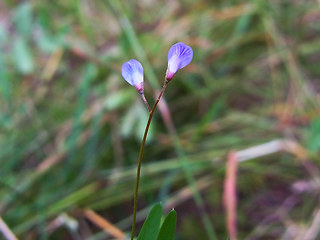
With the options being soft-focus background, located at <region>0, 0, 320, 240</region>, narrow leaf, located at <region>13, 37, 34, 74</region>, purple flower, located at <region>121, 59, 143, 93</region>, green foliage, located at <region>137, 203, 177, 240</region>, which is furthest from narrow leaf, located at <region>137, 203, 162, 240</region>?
narrow leaf, located at <region>13, 37, 34, 74</region>

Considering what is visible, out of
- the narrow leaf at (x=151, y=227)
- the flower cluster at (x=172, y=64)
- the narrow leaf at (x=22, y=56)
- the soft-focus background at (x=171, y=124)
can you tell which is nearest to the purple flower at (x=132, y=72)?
the flower cluster at (x=172, y=64)

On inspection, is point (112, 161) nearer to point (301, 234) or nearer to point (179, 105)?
point (179, 105)

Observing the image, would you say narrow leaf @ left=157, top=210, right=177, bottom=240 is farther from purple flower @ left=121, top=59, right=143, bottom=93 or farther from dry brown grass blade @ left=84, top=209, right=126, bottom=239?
dry brown grass blade @ left=84, top=209, right=126, bottom=239

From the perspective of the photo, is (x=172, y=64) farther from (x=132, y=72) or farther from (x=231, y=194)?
(x=231, y=194)

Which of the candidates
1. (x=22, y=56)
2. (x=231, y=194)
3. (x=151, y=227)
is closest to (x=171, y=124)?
(x=231, y=194)

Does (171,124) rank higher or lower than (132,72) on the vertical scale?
higher

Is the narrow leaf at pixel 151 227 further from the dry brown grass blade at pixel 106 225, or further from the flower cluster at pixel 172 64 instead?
the dry brown grass blade at pixel 106 225
